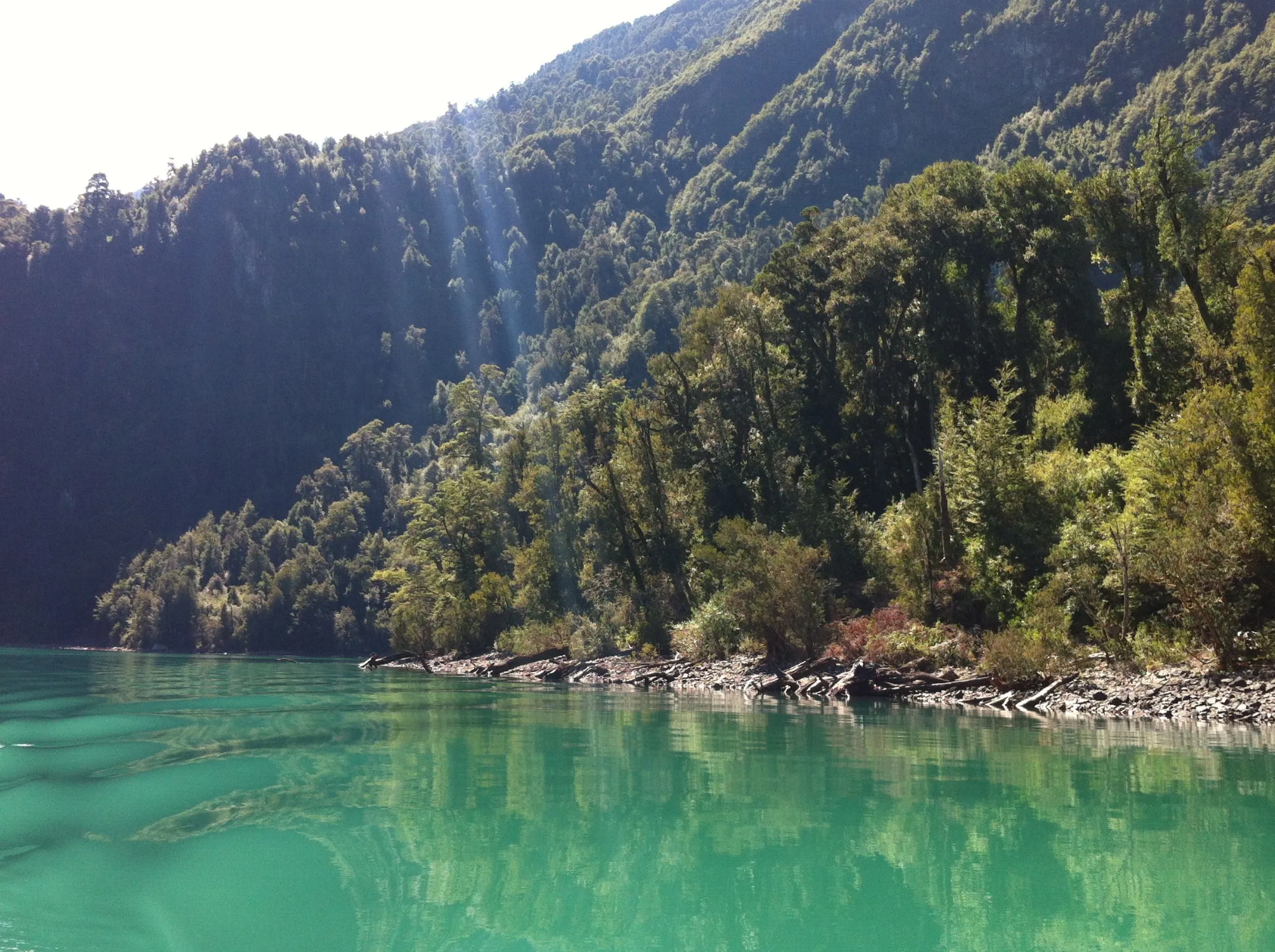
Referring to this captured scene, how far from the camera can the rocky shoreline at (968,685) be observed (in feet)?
82.9

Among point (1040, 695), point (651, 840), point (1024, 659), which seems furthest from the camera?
point (1024, 659)

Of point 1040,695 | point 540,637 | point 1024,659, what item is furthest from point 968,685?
point 540,637

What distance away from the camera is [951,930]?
1023 cm

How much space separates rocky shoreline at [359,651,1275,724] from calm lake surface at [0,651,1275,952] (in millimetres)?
2308

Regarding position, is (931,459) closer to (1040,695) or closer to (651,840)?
(1040,695)

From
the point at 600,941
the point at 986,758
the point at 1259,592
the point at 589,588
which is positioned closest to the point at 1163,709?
the point at 1259,592

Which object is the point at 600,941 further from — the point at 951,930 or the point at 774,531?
the point at 774,531

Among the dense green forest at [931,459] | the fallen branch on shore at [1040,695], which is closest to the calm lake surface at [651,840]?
the fallen branch on shore at [1040,695]

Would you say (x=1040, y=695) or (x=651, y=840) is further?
(x=1040, y=695)

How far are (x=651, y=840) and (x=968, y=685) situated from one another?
2193 centimetres

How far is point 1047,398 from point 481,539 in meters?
43.6

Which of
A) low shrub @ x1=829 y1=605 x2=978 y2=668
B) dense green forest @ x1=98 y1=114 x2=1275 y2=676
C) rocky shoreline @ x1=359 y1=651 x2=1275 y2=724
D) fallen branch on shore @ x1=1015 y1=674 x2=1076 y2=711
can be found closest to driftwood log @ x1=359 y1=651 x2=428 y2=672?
dense green forest @ x1=98 y1=114 x2=1275 y2=676

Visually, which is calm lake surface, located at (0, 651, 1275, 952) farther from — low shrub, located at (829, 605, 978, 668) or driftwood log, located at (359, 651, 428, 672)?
driftwood log, located at (359, 651, 428, 672)

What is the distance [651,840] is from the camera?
1413cm
